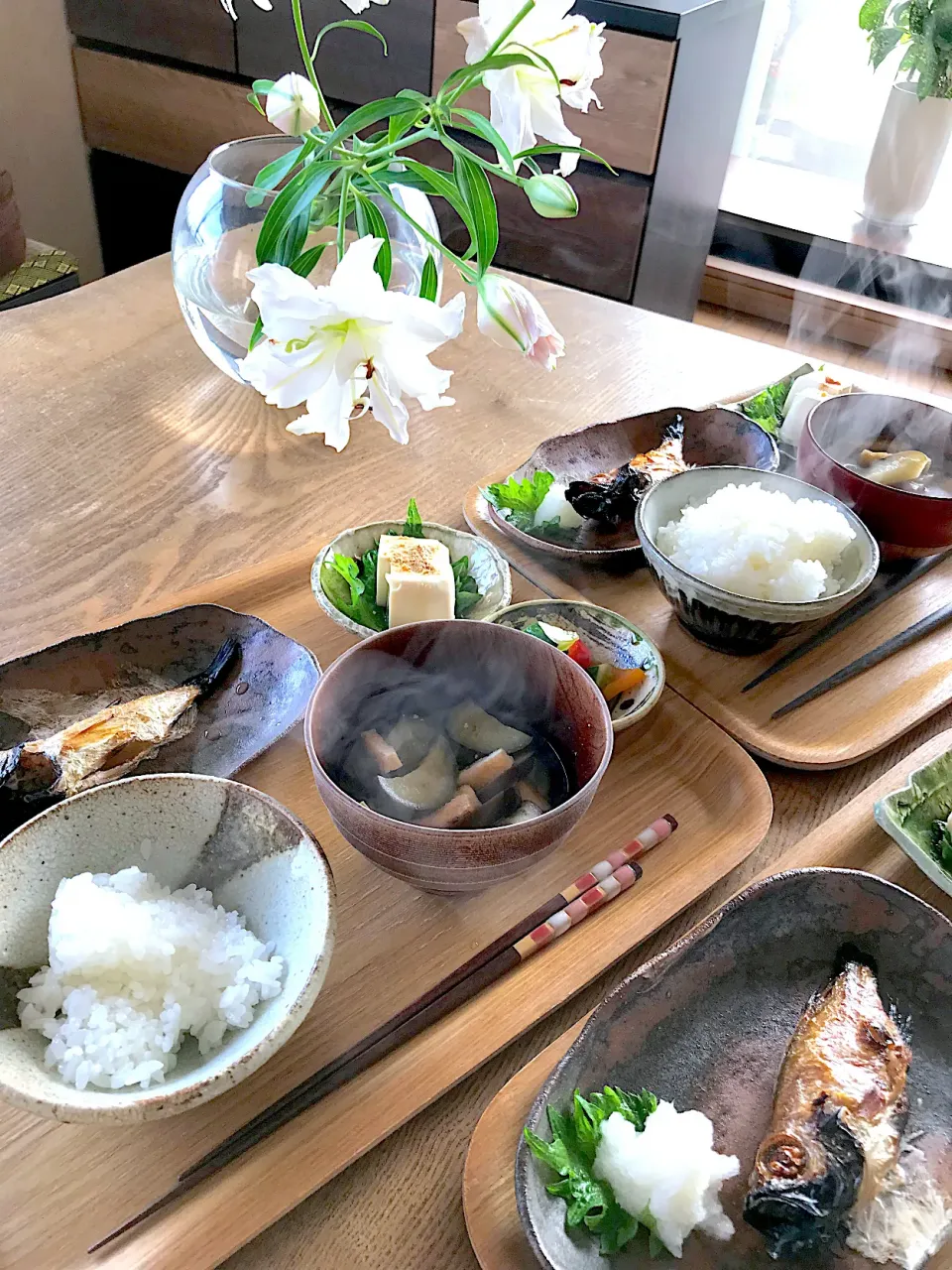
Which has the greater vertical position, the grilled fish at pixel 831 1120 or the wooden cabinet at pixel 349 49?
the wooden cabinet at pixel 349 49

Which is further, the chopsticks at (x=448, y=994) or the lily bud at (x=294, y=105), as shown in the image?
the lily bud at (x=294, y=105)

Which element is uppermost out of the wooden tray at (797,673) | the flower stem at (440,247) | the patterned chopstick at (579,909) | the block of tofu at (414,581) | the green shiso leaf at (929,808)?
the flower stem at (440,247)

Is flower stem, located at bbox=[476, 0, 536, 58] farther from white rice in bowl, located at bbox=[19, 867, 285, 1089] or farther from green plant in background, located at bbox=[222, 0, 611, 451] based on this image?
white rice in bowl, located at bbox=[19, 867, 285, 1089]

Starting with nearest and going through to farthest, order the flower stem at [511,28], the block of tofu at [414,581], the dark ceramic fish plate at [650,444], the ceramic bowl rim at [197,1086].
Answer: the ceramic bowl rim at [197,1086]
the flower stem at [511,28]
the block of tofu at [414,581]
the dark ceramic fish plate at [650,444]

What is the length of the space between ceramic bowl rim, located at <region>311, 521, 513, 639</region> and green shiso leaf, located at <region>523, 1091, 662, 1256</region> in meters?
0.53

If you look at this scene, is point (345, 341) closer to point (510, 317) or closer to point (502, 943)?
point (510, 317)

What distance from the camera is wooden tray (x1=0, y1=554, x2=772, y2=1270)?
26.2 inches

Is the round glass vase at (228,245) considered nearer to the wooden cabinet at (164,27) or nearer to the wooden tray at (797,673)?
the wooden tray at (797,673)

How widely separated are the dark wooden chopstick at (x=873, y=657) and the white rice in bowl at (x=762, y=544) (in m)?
0.10

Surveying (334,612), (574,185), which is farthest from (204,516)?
(574,185)

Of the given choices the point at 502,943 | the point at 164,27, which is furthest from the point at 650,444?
the point at 164,27

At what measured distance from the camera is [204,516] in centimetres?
132

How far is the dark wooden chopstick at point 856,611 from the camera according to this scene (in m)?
1.16

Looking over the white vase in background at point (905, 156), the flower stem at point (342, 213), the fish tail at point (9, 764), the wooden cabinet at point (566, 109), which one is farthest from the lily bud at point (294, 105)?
the white vase in background at point (905, 156)
